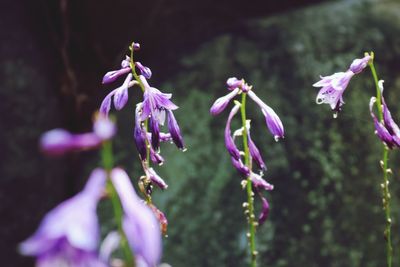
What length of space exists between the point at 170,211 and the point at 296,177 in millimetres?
437

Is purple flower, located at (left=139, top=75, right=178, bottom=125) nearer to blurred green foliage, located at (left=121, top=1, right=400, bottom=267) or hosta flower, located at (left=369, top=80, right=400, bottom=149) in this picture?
hosta flower, located at (left=369, top=80, right=400, bottom=149)

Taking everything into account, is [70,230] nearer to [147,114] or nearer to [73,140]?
[73,140]

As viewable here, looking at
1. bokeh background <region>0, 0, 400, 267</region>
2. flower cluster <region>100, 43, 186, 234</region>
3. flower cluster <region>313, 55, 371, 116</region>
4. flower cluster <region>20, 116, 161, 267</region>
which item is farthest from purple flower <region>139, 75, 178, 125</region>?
bokeh background <region>0, 0, 400, 267</region>

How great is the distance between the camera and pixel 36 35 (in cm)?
199

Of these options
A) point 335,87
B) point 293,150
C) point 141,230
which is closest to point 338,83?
point 335,87

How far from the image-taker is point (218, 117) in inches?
80.7

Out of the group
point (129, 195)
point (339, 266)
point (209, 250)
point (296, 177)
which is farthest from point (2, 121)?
point (129, 195)

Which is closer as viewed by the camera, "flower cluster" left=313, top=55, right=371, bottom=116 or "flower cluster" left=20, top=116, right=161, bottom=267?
"flower cluster" left=20, top=116, right=161, bottom=267

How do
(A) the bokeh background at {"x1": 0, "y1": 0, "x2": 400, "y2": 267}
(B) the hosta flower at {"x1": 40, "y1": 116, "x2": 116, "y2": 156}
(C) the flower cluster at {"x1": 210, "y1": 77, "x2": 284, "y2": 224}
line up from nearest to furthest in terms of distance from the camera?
(B) the hosta flower at {"x1": 40, "y1": 116, "x2": 116, "y2": 156} → (C) the flower cluster at {"x1": 210, "y1": 77, "x2": 284, "y2": 224} → (A) the bokeh background at {"x1": 0, "y1": 0, "x2": 400, "y2": 267}

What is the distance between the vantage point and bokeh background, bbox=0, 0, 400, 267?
1.91 metres

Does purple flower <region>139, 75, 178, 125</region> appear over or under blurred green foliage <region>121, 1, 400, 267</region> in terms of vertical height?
under

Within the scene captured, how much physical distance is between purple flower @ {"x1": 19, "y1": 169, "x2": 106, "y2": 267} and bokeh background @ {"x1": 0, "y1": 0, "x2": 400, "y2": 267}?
1.56 metres

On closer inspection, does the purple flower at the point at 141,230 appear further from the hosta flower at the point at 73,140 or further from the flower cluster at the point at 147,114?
the flower cluster at the point at 147,114

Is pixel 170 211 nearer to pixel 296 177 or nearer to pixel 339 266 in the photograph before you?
pixel 296 177
